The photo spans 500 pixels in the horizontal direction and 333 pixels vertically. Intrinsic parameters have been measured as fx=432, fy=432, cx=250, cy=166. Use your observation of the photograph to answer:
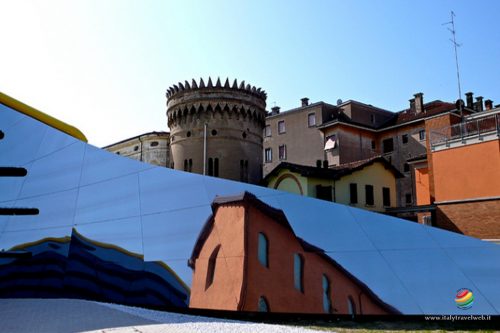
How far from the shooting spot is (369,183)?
32.4 m

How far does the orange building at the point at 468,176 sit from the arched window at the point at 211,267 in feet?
56.1

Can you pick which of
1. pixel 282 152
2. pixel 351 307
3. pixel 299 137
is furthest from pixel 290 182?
pixel 351 307

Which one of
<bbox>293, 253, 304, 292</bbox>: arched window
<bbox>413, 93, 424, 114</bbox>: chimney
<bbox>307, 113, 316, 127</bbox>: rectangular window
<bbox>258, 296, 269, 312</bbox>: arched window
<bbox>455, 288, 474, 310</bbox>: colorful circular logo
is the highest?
<bbox>413, 93, 424, 114</bbox>: chimney

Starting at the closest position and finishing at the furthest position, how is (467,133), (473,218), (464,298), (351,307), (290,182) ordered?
(464,298), (351,307), (473,218), (467,133), (290,182)

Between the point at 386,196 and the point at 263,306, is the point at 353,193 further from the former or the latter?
the point at 263,306

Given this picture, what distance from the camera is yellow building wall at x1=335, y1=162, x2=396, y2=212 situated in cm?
3117

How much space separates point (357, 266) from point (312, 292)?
1.02m

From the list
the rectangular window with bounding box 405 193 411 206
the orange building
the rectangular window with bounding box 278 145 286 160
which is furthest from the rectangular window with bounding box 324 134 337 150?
the orange building

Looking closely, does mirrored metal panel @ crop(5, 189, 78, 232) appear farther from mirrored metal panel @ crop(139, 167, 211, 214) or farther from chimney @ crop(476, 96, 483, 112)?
chimney @ crop(476, 96, 483, 112)

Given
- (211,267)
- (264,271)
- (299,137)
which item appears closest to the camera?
(264,271)

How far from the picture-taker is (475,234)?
71.4ft

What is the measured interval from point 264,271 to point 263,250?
1.37 ft

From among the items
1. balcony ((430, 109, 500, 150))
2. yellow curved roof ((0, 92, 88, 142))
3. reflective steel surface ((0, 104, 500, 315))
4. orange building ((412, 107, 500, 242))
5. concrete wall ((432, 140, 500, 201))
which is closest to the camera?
reflective steel surface ((0, 104, 500, 315))

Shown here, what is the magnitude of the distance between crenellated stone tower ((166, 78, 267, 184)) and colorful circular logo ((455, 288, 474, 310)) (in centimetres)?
2961
